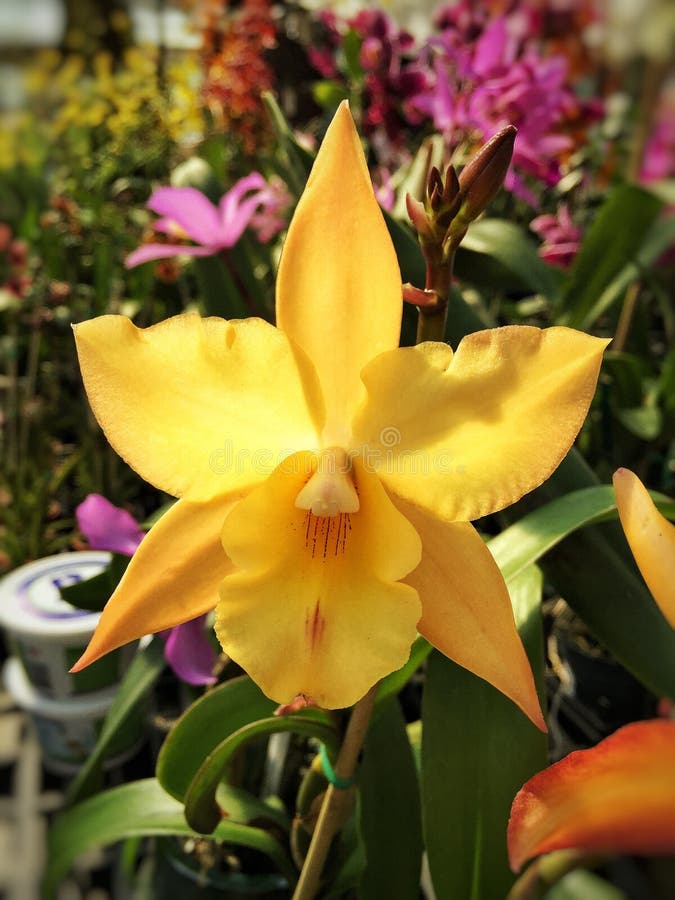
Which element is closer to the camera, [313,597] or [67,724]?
[313,597]

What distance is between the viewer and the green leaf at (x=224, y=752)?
43 cm

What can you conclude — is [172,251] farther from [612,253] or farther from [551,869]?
[551,869]

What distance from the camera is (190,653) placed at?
557 millimetres

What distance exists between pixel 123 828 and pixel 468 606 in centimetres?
39

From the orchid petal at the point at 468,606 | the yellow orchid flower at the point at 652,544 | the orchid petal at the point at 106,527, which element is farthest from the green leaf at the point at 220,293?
the yellow orchid flower at the point at 652,544

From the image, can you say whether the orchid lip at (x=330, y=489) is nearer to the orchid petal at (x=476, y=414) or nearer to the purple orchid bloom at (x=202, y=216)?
the orchid petal at (x=476, y=414)

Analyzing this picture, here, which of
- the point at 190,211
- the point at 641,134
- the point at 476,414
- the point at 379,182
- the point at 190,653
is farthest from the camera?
the point at 379,182

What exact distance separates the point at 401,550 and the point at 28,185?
8.26 ft

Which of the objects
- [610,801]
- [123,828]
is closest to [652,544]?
[610,801]

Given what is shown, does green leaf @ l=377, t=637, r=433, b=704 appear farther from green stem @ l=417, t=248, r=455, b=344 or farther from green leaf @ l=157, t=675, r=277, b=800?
green stem @ l=417, t=248, r=455, b=344

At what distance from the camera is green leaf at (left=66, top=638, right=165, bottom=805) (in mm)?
588

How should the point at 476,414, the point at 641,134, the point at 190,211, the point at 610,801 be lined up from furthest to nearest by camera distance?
the point at 641,134 < the point at 190,211 < the point at 476,414 < the point at 610,801

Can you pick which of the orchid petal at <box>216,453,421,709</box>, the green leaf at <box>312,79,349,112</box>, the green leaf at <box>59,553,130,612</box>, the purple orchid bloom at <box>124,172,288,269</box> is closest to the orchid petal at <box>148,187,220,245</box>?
the purple orchid bloom at <box>124,172,288,269</box>

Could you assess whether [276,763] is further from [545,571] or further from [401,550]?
[401,550]
